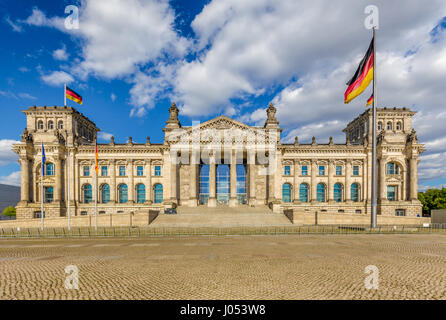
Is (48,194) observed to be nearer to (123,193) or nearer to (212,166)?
(123,193)

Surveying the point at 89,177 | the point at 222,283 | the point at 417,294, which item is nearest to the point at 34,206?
the point at 89,177

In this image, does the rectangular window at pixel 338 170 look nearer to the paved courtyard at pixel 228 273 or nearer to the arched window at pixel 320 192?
the arched window at pixel 320 192

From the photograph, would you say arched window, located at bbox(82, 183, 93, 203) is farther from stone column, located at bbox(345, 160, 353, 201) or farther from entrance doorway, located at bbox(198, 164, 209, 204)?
stone column, located at bbox(345, 160, 353, 201)

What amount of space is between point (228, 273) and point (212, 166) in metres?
35.6

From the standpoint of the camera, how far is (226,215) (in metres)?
35.2

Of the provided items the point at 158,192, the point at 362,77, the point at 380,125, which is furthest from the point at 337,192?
the point at 158,192

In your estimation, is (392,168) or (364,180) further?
(364,180)

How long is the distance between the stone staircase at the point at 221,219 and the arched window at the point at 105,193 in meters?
18.9

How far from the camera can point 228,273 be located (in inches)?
383

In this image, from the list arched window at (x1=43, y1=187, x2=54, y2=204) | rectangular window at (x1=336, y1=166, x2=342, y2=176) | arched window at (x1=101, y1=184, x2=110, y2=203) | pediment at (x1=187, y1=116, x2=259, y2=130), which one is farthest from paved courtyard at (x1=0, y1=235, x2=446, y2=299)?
arched window at (x1=43, y1=187, x2=54, y2=204)

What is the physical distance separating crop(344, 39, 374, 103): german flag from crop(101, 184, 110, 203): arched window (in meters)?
49.5

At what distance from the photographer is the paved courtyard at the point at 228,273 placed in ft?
25.0
